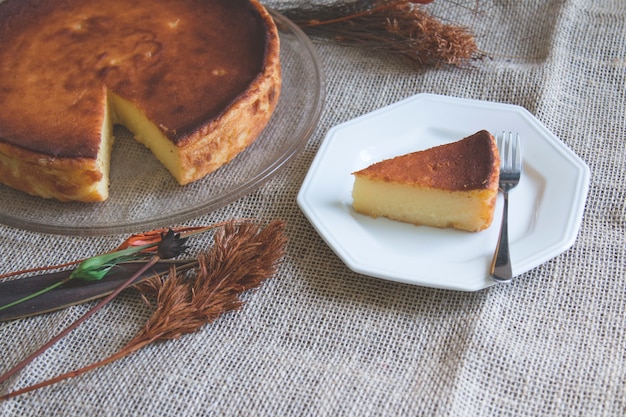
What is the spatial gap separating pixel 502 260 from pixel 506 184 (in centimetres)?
38

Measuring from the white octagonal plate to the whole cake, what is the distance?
39 cm

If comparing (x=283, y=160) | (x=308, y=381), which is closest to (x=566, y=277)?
(x=308, y=381)

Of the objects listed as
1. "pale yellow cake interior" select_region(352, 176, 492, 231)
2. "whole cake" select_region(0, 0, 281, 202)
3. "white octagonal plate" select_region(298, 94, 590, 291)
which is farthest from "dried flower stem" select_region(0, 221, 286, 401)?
"whole cake" select_region(0, 0, 281, 202)

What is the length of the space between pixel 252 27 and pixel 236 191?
76cm

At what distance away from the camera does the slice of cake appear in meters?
2.18

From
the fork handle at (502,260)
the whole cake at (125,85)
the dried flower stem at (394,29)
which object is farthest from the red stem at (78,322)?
the dried flower stem at (394,29)

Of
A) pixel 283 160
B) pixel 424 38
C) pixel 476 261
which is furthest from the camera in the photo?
pixel 424 38

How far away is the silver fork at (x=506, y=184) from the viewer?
2045mm

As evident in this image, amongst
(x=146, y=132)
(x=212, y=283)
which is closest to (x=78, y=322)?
(x=212, y=283)

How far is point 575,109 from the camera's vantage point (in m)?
2.78

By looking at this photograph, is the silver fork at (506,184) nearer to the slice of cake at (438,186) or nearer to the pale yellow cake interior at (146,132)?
the slice of cake at (438,186)

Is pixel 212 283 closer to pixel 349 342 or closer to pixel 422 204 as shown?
pixel 349 342

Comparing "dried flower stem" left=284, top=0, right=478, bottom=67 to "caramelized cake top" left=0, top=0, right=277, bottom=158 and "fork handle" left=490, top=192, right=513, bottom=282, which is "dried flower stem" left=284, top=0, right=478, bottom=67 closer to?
"caramelized cake top" left=0, top=0, right=277, bottom=158

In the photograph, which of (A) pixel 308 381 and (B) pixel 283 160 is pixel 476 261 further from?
(B) pixel 283 160
